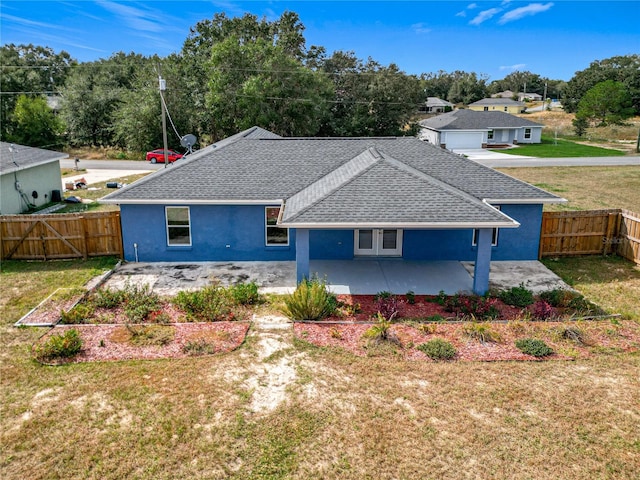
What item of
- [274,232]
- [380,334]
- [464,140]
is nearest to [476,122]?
[464,140]

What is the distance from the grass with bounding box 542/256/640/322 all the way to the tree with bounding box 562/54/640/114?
2931 inches

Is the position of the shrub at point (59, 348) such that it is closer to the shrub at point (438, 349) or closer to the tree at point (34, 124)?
the shrub at point (438, 349)

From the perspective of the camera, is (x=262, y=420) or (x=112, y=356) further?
(x=112, y=356)

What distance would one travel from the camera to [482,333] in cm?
1152

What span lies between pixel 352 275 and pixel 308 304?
146 inches

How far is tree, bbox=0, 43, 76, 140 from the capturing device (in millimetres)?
52938

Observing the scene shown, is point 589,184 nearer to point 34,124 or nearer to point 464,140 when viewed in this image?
point 464,140

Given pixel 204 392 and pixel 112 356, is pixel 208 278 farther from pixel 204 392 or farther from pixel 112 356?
pixel 204 392

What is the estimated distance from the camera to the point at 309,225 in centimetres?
1357

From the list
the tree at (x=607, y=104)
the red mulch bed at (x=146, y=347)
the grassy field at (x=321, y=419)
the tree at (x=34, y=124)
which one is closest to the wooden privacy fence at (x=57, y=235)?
the red mulch bed at (x=146, y=347)

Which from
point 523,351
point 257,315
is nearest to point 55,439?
point 257,315

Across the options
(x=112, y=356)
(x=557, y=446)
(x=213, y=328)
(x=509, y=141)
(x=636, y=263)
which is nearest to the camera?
(x=557, y=446)

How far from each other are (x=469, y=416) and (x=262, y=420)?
12.2ft

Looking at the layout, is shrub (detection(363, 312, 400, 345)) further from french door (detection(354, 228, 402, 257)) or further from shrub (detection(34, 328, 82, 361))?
shrub (detection(34, 328, 82, 361))
